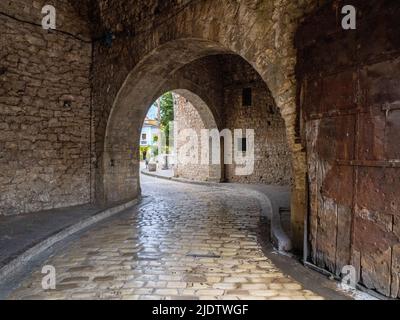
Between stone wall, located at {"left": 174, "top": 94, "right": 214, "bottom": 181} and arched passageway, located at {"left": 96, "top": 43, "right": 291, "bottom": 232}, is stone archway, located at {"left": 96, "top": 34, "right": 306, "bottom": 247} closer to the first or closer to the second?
arched passageway, located at {"left": 96, "top": 43, "right": 291, "bottom": 232}

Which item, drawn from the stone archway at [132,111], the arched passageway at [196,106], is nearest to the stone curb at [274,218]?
the arched passageway at [196,106]

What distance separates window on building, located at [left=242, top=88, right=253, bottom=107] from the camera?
39.9ft

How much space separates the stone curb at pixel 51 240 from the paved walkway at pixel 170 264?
242 millimetres

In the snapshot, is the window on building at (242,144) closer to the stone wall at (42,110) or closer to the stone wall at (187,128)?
the stone wall at (187,128)

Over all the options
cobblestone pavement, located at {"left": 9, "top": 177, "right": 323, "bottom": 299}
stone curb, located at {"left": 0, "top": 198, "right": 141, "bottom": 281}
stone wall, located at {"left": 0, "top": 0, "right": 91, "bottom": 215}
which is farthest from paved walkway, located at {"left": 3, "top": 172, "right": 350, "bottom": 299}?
stone wall, located at {"left": 0, "top": 0, "right": 91, "bottom": 215}

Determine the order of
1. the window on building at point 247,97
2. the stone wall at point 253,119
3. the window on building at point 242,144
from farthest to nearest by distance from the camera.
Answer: the window on building at point 242,144
the window on building at point 247,97
the stone wall at point 253,119

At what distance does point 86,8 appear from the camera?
23.4ft

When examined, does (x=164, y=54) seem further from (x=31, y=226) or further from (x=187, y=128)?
(x=187, y=128)

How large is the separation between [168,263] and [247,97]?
376 inches

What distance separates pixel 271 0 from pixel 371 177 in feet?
8.42

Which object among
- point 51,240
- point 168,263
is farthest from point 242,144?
point 168,263

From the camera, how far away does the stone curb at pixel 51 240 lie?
3509 millimetres

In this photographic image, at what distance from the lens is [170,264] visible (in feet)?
12.1

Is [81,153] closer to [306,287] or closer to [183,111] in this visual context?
[306,287]
